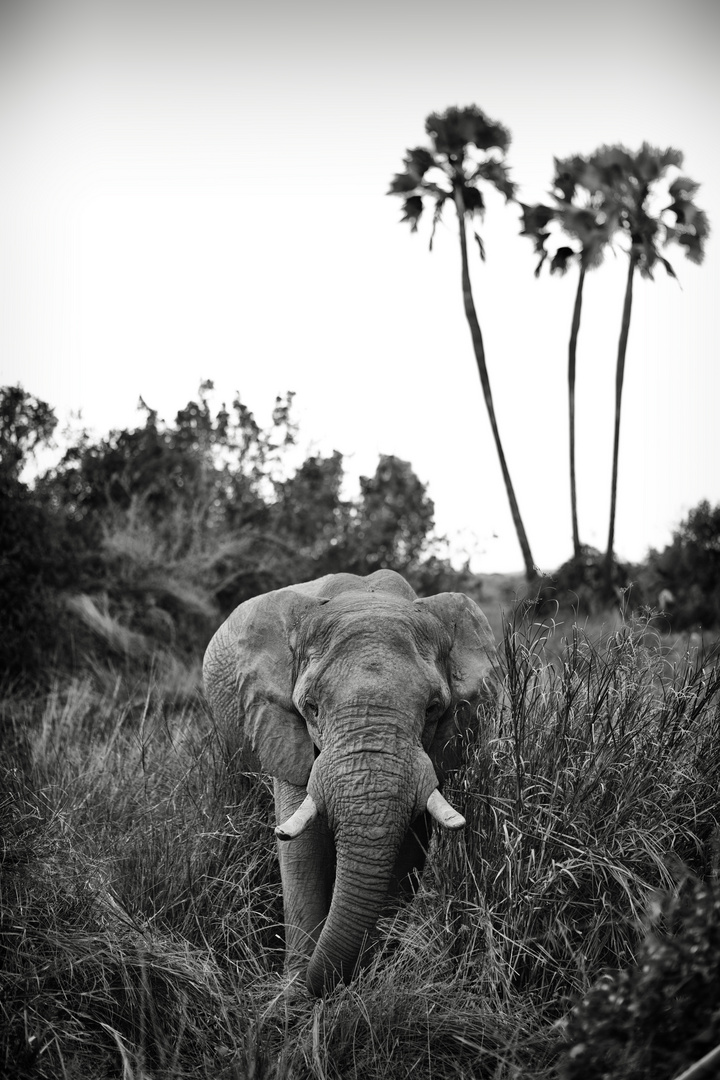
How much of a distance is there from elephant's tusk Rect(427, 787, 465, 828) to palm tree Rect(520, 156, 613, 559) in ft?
65.0

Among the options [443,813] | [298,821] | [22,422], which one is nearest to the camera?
[443,813]

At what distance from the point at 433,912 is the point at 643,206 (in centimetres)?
2199

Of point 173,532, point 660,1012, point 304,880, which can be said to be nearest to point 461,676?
point 304,880

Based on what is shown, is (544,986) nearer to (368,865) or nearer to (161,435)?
(368,865)

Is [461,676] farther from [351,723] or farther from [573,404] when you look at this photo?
[573,404]

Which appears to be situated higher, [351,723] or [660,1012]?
[351,723]

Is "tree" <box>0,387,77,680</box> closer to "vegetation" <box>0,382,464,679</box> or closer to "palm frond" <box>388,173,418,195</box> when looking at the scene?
"vegetation" <box>0,382,464,679</box>

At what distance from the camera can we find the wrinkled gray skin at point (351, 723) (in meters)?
4.30

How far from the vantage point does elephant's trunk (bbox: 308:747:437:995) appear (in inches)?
168

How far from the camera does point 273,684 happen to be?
194 inches

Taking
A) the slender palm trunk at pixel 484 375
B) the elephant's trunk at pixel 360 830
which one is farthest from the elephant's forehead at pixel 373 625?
the slender palm trunk at pixel 484 375

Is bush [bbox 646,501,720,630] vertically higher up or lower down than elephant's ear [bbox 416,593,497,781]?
higher up

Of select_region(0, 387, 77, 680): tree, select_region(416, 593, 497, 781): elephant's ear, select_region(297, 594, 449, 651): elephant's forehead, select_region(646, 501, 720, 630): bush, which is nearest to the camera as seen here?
select_region(297, 594, 449, 651): elephant's forehead

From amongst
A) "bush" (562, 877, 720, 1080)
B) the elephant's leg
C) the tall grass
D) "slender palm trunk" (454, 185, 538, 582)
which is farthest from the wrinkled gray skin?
"slender palm trunk" (454, 185, 538, 582)
